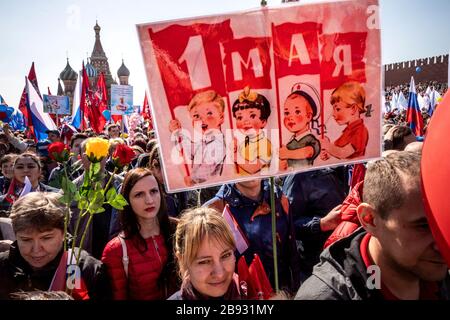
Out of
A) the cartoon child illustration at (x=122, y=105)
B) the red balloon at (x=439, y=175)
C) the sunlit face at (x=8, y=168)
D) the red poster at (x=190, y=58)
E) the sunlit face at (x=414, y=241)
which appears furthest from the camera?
the cartoon child illustration at (x=122, y=105)

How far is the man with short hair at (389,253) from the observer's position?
1376mm

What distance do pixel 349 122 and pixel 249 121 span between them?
1.52 feet

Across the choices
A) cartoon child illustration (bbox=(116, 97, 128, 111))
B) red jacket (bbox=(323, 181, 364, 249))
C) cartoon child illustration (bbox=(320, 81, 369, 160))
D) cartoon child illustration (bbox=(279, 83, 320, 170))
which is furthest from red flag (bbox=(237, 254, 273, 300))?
cartoon child illustration (bbox=(116, 97, 128, 111))

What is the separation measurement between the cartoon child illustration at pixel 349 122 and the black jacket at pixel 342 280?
442 millimetres

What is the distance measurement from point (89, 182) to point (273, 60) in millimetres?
1023

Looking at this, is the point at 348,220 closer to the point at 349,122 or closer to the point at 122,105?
the point at 349,122

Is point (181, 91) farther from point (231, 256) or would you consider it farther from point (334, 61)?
point (231, 256)

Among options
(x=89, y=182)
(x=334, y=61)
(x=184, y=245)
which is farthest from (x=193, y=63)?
(x=184, y=245)

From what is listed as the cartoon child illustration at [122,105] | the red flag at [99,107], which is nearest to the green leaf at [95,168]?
the red flag at [99,107]

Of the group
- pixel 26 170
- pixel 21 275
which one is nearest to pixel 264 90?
pixel 21 275

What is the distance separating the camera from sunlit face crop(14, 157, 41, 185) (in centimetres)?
387

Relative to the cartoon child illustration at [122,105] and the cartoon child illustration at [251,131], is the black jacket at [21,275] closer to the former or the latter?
the cartoon child illustration at [251,131]

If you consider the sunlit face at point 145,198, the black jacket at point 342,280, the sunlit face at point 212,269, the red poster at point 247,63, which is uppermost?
the red poster at point 247,63

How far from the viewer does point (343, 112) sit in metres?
1.83
